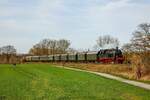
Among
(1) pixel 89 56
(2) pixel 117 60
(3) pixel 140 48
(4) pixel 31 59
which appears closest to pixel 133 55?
(3) pixel 140 48

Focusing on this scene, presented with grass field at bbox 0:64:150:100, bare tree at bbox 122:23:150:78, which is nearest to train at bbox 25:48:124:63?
bare tree at bbox 122:23:150:78

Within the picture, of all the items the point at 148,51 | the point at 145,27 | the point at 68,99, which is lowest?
the point at 68,99

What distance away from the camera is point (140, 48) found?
45656mm

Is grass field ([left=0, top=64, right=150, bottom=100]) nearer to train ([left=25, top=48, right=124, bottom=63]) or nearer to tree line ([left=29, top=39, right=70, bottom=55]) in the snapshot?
train ([left=25, top=48, right=124, bottom=63])

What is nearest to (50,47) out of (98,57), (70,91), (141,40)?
(98,57)

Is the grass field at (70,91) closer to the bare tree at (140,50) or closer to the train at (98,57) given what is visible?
the bare tree at (140,50)

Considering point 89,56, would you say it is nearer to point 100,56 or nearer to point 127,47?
point 100,56

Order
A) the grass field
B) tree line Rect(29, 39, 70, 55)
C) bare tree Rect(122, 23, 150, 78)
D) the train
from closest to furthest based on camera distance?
the grass field < bare tree Rect(122, 23, 150, 78) < the train < tree line Rect(29, 39, 70, 55)

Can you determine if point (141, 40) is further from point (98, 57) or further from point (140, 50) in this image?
point (98, 57)

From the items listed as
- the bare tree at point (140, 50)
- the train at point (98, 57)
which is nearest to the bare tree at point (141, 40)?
the bare tree at point (140, 50)

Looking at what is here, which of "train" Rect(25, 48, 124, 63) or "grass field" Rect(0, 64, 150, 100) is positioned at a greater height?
"train" Rect(25, 48, 124, 63)

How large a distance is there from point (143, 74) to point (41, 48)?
126 m

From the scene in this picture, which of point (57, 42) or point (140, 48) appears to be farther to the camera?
point (57, 42)

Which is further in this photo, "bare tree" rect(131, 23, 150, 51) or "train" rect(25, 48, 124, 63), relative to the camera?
"train" rect(25, 48, 124, 63)
